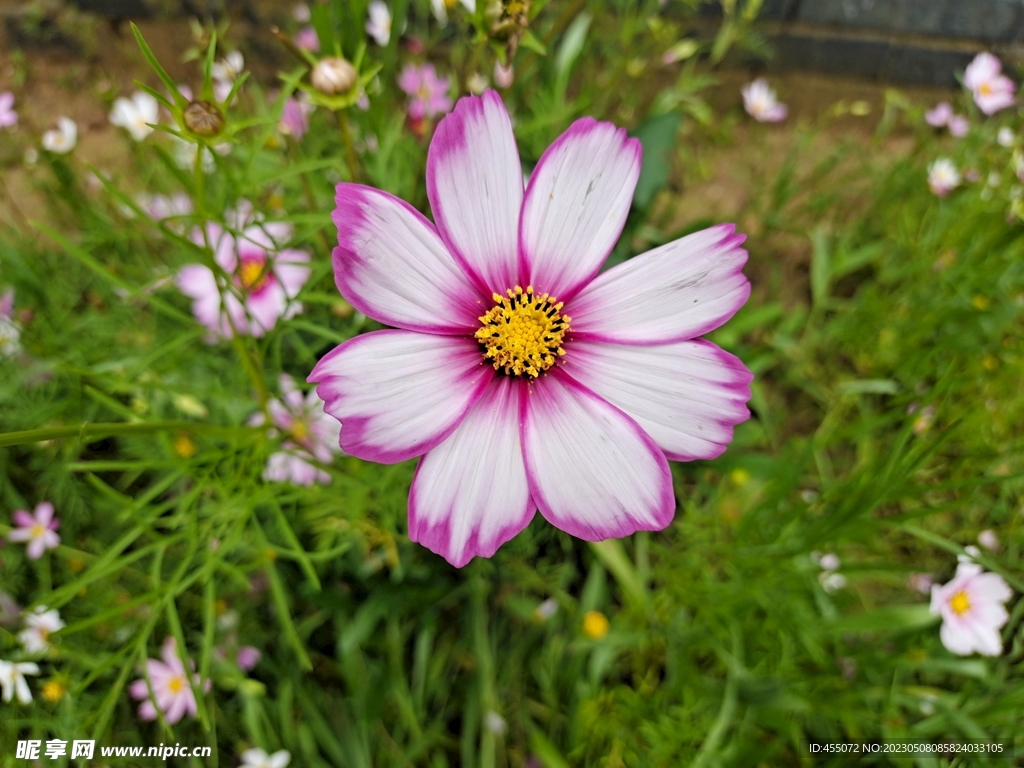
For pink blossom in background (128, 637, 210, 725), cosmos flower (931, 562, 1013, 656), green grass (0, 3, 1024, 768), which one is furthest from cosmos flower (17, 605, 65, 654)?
cosmos flower (931, 562, 1013, 656)

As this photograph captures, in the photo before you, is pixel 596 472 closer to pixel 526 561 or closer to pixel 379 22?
pixel 526 561

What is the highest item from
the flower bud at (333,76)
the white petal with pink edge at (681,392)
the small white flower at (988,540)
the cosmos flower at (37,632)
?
the flower bud at (333,76)

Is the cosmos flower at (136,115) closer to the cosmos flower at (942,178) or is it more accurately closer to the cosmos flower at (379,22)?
the cosmos flower at (379,22)

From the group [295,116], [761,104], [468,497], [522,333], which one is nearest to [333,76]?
[522,333]

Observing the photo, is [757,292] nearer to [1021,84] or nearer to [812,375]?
[812,375]

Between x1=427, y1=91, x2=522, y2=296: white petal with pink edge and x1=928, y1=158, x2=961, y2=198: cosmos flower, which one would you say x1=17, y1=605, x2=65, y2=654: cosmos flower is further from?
x1=928, y1=158, x2=961, y2=198: cosmos flower

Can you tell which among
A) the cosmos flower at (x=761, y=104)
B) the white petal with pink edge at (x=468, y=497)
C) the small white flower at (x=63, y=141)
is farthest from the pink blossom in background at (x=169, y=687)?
the cosmos flower at (x=761, y=104)
